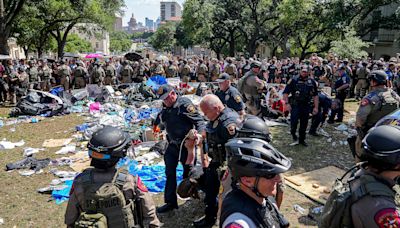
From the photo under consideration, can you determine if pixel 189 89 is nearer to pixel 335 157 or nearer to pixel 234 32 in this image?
pixel 335 157

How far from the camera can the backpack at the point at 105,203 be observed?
95.7 inches

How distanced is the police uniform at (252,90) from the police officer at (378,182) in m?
5.25

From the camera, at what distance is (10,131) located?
32.3 feet

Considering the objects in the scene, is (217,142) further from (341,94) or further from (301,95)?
(341,94)

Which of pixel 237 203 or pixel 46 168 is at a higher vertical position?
pixel 237 203

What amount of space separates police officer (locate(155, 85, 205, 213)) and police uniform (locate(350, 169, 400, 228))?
2693 millimetres

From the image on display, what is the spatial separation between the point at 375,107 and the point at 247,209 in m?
4.26

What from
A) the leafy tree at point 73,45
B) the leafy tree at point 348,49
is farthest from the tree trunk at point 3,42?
the leafy tree at point 73,45

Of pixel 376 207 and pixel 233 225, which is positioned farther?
pixel 376 207

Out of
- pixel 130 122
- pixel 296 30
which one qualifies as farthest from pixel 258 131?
pixel 296 30

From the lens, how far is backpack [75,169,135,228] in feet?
7.97

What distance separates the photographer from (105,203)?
8.14 ft

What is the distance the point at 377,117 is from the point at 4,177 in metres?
7.09

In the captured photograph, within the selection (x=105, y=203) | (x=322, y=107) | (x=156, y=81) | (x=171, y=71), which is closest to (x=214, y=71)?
(x=171, y=71)
